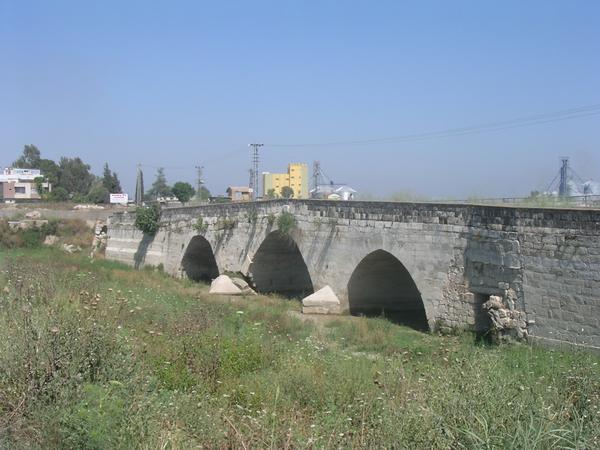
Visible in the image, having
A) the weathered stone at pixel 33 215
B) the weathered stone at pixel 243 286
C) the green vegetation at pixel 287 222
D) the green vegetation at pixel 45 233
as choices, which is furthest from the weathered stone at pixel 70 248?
the green vegetation at pixel 287 222

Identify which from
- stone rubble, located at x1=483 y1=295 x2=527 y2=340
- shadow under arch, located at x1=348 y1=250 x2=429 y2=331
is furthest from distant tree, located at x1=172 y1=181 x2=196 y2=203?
stone rubble, located at x1=483 y1=295 x2=527 y2=340

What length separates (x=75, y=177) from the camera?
7194 cm

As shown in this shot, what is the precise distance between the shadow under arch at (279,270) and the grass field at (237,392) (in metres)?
11.2

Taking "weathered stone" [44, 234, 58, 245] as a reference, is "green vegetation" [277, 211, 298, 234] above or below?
above

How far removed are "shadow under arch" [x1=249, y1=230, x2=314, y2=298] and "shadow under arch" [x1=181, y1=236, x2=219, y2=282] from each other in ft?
13.1

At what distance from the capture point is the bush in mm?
26797

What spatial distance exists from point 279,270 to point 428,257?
832cm

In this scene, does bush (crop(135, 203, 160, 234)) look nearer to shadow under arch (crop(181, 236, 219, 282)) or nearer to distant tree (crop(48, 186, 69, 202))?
shadow under arch (crop(181, 236, 219, 282))

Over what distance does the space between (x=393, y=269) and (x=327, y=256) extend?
6.00 feet

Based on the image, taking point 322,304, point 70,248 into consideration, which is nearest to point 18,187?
point 70,248

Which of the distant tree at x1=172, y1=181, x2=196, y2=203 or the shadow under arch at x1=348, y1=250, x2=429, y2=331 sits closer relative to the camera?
the shadow under arch at x1=348, y1=250, x2=429, y2=331

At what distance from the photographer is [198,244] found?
2484 centimetres

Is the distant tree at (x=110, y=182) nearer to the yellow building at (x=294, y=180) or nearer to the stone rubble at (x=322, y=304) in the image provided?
the yellow building at (x=294, y=180)

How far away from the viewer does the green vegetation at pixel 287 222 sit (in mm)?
18578
